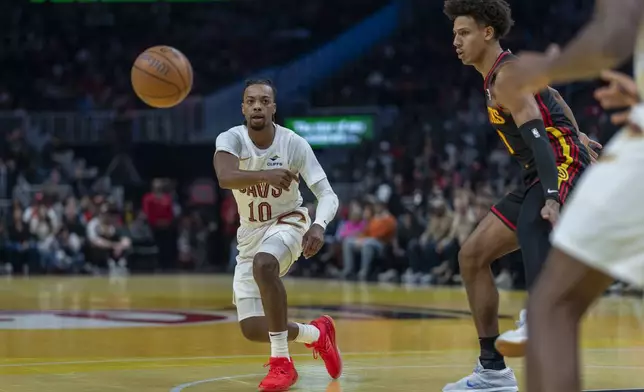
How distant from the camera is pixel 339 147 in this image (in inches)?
1049

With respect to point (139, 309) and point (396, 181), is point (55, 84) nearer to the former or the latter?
point (396, 181)

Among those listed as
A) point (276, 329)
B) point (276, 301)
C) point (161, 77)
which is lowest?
point (276, 329)

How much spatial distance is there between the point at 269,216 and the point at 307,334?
2.53 ft

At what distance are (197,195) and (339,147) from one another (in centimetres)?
349

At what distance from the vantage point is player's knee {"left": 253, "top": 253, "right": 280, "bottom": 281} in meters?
6.64

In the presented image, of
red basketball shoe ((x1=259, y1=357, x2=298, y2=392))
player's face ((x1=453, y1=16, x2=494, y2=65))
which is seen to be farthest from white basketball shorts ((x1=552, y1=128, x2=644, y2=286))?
red basketball shoe ((x1=259, y1=357, x2=298, y2=392))

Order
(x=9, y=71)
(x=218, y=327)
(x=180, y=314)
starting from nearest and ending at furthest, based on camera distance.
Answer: (x=218, y=327)
(x=180, y=314)
(x=9, y=71)

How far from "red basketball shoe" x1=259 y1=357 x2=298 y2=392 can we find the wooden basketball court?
101mm

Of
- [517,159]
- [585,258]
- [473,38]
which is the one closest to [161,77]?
[473,38]

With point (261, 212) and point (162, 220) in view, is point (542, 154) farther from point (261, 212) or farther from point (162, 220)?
point (162, 220)

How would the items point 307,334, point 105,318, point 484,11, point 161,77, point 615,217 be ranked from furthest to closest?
point 105,318, point 161,77, point 307,334, point 484,11, point 615,217

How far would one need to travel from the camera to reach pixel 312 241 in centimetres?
670

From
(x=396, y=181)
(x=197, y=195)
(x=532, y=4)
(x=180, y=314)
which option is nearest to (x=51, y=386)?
(x=180, y=314)

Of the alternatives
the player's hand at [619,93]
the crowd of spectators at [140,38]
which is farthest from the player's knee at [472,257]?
the crowd of spectators at [140,38]
